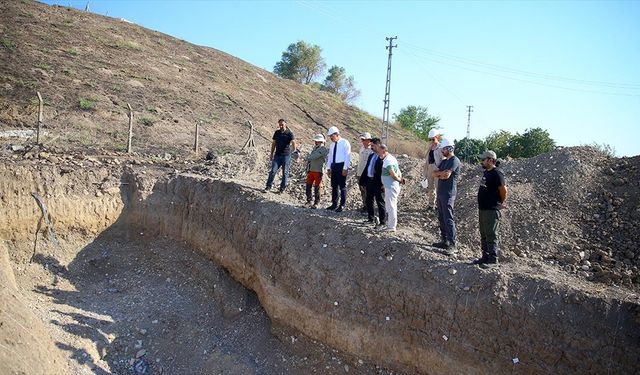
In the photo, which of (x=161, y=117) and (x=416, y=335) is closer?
(x=416, y=335)

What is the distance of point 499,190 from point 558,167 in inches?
182

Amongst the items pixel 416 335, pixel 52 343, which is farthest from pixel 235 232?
pixel 416 335

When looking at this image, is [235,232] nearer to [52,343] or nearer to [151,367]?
[151,367]

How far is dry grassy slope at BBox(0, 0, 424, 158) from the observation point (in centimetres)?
1509

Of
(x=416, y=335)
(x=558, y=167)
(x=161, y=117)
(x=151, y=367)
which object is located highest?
(x=161, y=117)

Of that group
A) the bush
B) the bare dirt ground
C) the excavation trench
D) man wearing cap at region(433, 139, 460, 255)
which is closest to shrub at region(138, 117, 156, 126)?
the bush

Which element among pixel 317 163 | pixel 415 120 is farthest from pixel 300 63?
pixel 317 163

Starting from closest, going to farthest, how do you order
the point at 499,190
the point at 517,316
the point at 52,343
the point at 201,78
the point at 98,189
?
the point at 517,316 < the point at 499,190 < the point at 52,343 < the point at 98,189 < the point at 201,78

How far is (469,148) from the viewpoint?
1798 cm

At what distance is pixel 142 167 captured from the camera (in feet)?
36.6

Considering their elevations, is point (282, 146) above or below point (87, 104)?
below

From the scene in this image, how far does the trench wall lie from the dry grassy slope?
23.5 feet

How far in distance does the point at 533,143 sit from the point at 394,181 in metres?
10.3

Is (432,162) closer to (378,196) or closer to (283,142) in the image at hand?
(378,196)
